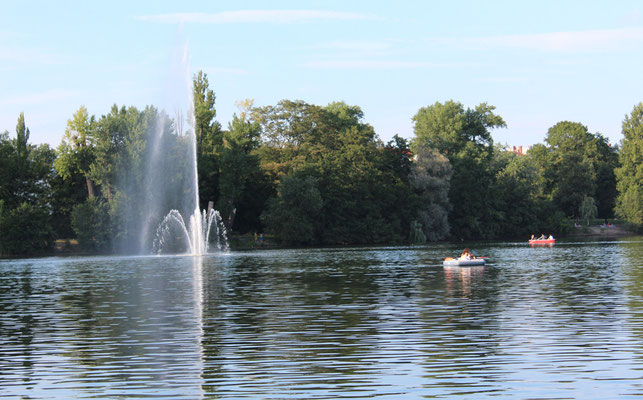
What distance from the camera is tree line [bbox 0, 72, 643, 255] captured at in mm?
100312

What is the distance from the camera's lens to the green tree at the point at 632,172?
464ft

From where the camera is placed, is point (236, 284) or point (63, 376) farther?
point (236, 284)

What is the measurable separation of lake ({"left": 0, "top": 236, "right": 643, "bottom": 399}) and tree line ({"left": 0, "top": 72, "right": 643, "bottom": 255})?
2278 inches

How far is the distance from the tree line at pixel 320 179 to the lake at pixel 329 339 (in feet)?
190

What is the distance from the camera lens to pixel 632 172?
495 feet

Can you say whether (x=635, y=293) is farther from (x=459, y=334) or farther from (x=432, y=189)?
(x=432, y=189)

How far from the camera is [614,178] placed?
169 m

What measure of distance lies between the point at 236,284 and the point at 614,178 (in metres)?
141

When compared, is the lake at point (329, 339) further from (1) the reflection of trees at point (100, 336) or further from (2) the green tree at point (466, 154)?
(2) the green tree at point (466, 154)

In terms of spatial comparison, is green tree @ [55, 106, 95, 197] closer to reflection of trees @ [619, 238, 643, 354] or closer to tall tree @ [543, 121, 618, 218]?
reflection of trees @ [619, 238, 643, 354]

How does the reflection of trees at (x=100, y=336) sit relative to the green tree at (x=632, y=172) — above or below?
below

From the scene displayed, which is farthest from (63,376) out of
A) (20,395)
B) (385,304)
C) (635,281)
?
(635,281)

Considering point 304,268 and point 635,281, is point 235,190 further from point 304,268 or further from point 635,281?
point 635,281

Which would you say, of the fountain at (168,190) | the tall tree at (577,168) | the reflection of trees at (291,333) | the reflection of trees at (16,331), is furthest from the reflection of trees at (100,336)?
the tall tree at (577,168)
